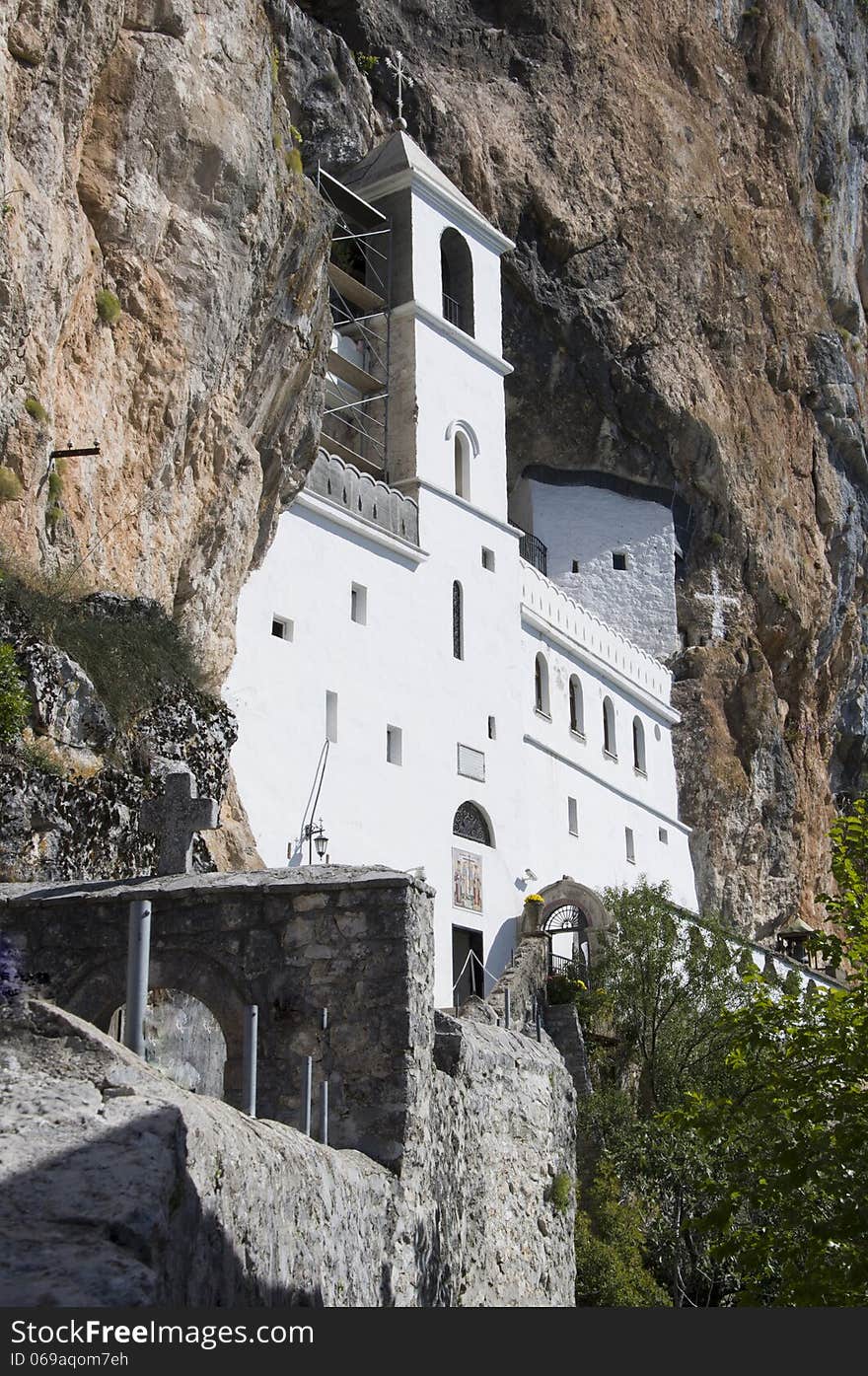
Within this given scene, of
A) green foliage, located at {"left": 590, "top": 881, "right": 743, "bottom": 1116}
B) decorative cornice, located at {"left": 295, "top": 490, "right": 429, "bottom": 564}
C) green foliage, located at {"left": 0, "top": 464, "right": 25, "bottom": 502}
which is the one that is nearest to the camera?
green foliage, located at {"left": 0, "top": 464, "right": 25, "bottom": 502}

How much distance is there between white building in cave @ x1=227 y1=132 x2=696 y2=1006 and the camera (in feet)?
90.4

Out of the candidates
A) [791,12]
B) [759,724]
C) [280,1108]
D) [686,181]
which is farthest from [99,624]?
[791,12]

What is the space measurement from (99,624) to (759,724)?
26.1 m

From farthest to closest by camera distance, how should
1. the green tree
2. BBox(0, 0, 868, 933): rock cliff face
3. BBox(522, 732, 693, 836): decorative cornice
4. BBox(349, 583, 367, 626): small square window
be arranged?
BBox(522, 732, 693, 836): decorative cornice
BBox(349, 583, 367, 626): small square window
the green tree
BBox(0, 0, 868, 933): rock cliff face

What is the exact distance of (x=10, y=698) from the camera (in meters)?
13.5

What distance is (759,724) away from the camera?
41.1 m

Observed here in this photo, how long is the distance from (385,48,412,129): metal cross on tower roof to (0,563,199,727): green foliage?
2089 centimetres

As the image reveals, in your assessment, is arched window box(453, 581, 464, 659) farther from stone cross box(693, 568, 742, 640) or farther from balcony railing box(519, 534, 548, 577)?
stone cross box(693, 568, 742, 640)

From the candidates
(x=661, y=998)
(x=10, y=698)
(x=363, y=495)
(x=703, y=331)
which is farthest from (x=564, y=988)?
(x=703, y=331)

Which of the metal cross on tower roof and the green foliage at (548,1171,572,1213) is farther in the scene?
the metal cross on tower roof

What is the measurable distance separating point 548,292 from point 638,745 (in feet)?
34.5

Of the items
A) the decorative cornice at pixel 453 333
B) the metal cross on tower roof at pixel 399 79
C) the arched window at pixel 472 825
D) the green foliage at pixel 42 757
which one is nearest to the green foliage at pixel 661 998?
the arched window at pixel 472 825

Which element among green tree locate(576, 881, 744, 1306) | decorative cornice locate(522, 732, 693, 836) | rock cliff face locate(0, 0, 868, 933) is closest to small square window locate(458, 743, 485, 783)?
decorative cornice locate(522, 732, 693, 836)

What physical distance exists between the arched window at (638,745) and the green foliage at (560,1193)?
919 inches
